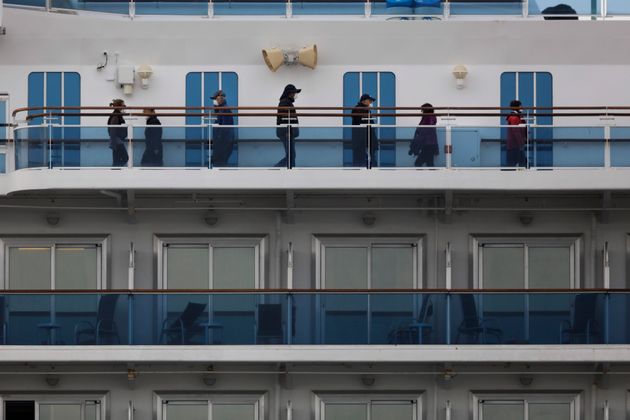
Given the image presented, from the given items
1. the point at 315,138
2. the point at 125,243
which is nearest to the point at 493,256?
the point at 315,138

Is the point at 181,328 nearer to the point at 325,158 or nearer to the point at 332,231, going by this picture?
the point at 332,231

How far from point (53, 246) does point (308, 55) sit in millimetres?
5294

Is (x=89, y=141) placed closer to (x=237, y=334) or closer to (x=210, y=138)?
(x=210, y=138)

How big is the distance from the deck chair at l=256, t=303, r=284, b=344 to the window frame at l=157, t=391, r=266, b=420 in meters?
1.81

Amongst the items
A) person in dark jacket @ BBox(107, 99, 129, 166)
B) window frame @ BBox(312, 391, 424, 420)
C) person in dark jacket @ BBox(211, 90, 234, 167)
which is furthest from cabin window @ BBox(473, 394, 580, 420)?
person in dark jacket @ BBox(107, 99, 129, 166)

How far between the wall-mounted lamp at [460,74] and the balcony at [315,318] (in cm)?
426

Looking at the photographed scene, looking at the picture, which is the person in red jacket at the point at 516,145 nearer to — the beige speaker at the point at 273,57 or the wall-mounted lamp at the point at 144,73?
the beige speaker at the point at 273,57

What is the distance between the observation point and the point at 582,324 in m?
31.5

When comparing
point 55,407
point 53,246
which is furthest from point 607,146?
point 55,407

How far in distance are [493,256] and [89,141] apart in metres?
6.97

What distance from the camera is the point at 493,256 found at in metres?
33.4

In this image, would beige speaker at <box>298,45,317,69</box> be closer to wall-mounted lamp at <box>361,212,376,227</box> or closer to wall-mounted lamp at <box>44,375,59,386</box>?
wall-mounted lamp at <box>361,212,376,227</box>

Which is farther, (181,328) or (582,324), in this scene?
A: (582,324)

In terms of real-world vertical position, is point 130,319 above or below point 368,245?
below
